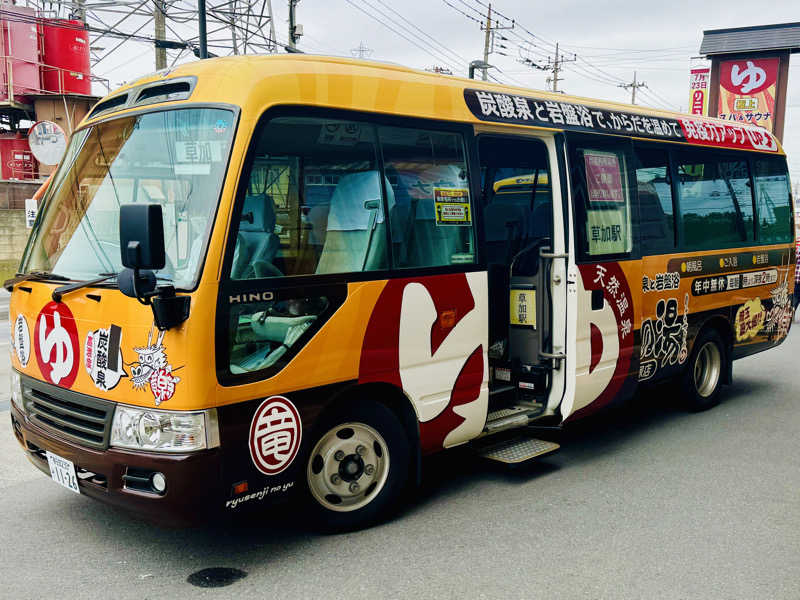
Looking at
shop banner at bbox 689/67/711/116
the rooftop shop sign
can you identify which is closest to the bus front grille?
the rooftop shop sign

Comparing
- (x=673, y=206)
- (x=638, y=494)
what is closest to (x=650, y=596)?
(x=638, y=494)

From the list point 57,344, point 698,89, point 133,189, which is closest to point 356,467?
point 57,344

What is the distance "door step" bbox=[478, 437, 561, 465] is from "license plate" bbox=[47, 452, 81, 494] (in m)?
2.66

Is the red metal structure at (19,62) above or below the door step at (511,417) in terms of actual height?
above

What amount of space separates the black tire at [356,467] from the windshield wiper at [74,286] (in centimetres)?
138

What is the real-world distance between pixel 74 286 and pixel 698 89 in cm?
3825

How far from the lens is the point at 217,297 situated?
3467mm

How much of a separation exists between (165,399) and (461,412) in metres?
2.04

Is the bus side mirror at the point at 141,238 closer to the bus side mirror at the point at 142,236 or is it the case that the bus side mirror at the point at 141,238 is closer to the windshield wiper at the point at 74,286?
the bus side mirror at the point at 142,236

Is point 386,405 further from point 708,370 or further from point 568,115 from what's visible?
A: point 708,370

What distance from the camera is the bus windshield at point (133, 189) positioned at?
11.7 feet

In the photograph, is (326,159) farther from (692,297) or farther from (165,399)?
(692,297)

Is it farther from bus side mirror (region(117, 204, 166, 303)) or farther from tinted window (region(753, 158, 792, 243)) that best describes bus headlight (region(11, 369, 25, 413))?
tinted window (region(753, 158, 792, 243))

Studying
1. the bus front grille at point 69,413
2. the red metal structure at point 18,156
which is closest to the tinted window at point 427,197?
the bus front grille at point 69,413
